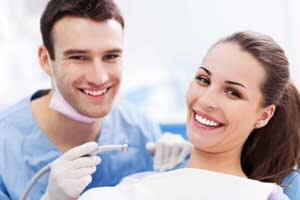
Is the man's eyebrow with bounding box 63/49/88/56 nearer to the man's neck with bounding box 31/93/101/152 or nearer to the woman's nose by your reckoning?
the man's neck with bounding box 31/93/101/152

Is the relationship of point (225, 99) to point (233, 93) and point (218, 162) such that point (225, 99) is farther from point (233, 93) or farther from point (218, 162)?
point (218, 162)

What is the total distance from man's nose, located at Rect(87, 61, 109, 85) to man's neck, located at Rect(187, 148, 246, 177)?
44cm

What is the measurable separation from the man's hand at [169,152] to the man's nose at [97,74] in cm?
32

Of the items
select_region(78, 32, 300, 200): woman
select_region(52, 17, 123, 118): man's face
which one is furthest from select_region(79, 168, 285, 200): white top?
select_region(52, 17, 123, 118): man's face

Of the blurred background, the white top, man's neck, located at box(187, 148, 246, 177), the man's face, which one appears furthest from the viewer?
the blurred background

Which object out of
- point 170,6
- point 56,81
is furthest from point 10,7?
point 56,81

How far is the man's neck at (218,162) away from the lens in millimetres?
1578

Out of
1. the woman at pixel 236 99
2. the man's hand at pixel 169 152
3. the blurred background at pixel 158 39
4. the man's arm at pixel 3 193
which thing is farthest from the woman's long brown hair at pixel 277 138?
the blurred background at pixel 158 39

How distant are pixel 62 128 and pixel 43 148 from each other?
107 millimetres

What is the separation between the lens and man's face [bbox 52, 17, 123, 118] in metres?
1.77

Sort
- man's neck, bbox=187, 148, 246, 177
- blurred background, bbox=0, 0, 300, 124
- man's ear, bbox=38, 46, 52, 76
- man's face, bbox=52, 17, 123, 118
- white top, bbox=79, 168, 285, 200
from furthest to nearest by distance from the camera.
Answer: blurred background, bbox=0, 0, 300, 124 → man's ear, bbox=38, 46, 52, 76 → man's face, bbox=52, 17, 123, 118 → man's neck, bbox=187, 148, 246, 177 → white top, bbox=79, 168, 285, 200

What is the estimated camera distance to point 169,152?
188cm

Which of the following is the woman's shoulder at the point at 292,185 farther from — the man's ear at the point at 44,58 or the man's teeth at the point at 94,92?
the man's ear at the point at 44,58

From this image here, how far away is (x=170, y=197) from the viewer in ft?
4.48
